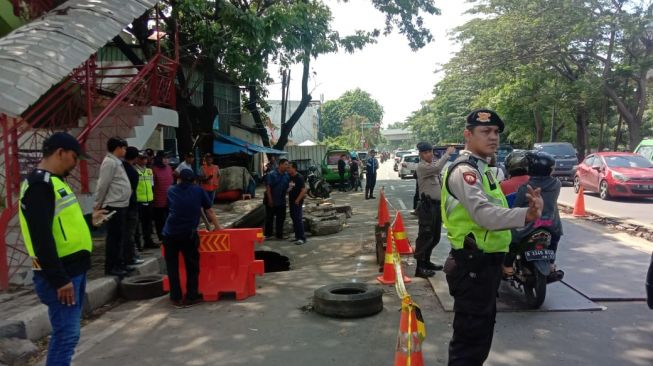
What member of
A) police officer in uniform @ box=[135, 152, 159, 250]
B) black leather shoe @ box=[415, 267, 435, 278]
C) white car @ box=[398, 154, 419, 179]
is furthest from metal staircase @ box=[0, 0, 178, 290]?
white car @ box=[398, 154, 419, 179]

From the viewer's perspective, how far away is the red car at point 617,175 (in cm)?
1394

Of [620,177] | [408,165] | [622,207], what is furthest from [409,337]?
[408,165]

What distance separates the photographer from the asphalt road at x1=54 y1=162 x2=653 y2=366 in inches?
165

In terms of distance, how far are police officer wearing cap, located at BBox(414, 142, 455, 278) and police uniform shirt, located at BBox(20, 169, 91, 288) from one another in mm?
4592

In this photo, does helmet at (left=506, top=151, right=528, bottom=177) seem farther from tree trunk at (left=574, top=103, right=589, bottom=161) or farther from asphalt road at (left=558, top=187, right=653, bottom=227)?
tree trunk at (left=574, top=103, right=589, bottom=161)

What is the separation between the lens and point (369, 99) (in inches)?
3674

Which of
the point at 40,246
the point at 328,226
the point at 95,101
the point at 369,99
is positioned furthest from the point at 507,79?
the point at 369,99

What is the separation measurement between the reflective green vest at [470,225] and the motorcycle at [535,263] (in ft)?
7.82

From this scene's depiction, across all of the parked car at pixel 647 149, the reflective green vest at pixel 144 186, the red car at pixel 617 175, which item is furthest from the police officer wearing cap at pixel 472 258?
the parked car at pixel 647 149

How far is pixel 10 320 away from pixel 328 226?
7887 millimetres

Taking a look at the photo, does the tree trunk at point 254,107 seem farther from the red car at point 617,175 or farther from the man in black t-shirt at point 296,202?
the red car at point 617,175

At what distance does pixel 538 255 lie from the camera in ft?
16.9

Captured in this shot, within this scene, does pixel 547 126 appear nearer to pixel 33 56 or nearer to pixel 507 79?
pixel 507 79

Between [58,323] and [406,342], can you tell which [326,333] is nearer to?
[406,342]
